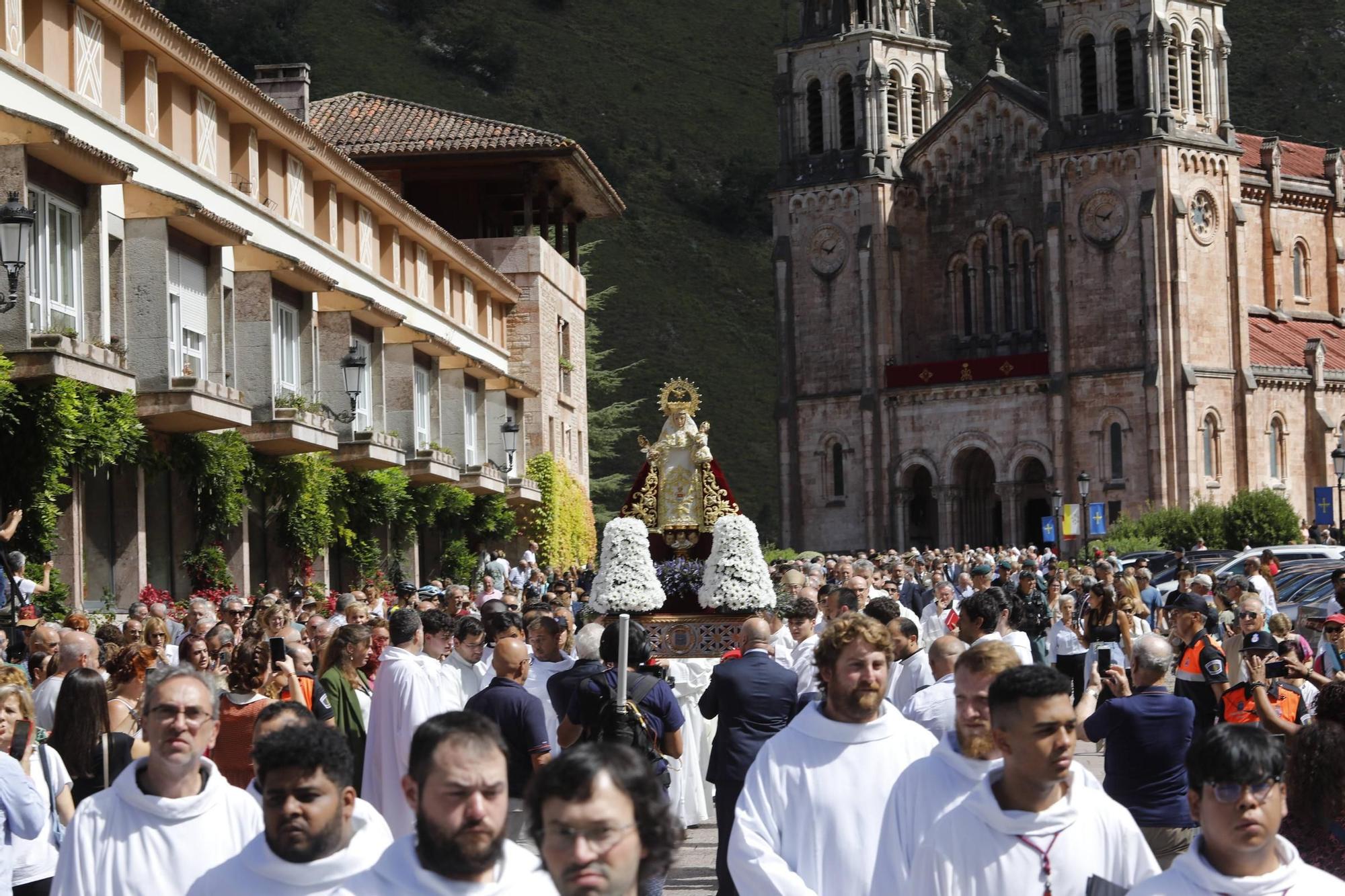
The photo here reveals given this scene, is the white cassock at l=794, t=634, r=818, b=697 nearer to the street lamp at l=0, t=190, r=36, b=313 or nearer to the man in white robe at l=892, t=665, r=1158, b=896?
the man in white robe at l=892, t=665, r=1158, b=896

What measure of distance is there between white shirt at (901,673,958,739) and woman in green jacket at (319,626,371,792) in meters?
3.50

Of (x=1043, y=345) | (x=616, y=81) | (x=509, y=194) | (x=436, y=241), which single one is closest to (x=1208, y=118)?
(x=1043, y=345)

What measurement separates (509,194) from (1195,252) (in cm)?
2723

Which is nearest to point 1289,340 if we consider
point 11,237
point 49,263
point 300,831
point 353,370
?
point 353,370

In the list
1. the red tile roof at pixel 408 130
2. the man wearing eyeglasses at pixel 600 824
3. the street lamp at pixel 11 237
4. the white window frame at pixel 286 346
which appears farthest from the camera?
the red tile roof at pixel 408 130

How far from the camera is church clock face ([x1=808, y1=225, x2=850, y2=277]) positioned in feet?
247

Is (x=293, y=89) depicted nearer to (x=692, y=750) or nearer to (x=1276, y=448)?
(x=692, y=750)

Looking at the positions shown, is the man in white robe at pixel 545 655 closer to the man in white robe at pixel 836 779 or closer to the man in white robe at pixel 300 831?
the man in white robe at pixel 836 779

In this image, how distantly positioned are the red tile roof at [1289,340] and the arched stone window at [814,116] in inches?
646

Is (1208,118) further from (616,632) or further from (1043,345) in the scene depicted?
(616,632)

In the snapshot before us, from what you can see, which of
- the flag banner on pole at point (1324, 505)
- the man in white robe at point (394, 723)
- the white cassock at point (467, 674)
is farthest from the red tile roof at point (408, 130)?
the man in white robe at point (394, 723)

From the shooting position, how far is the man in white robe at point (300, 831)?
528 cm

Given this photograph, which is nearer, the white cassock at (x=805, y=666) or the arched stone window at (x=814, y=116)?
the white cassock at (x=805, y=666)

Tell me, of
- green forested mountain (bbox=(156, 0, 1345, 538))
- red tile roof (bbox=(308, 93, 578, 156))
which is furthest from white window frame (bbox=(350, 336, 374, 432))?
green forested mountain (bbox=(156, 0, 1345, 538))
